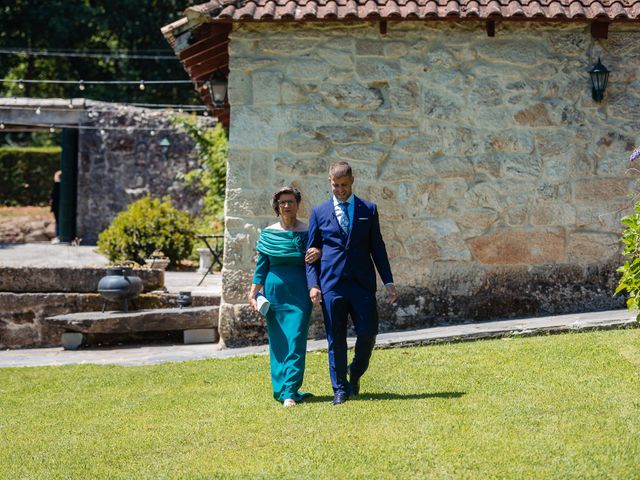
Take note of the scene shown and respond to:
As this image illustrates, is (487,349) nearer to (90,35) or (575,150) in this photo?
(575,150)

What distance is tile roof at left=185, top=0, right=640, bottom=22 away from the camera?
9430 millimetres

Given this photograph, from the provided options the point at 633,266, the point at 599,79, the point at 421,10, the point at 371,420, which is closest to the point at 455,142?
the point at 421,10

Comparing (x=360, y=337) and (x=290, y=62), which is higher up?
(x=290, y=62)

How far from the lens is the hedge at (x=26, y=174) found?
28.2 meters

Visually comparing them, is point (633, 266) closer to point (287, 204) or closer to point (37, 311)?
point (287, 204)

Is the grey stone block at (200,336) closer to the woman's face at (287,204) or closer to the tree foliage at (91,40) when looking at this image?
the woman's face at (287,204)

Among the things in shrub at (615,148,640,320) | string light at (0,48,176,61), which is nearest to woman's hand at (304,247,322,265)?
shrub at (615,148,640,320)

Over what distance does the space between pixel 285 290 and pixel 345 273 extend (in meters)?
0.52

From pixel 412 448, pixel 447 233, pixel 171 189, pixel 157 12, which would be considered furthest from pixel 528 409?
pixel 157 12

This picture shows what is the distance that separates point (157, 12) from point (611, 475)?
1149 inches

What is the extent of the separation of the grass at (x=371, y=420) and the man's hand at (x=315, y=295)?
694 millimetres

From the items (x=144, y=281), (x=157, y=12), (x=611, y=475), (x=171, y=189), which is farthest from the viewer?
(x=157, y=12)

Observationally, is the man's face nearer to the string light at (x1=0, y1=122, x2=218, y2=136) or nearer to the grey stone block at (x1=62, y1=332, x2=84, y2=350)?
the grey stone block at (x1=62, y1=332, x2=84, y2=350)

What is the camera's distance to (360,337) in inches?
268
